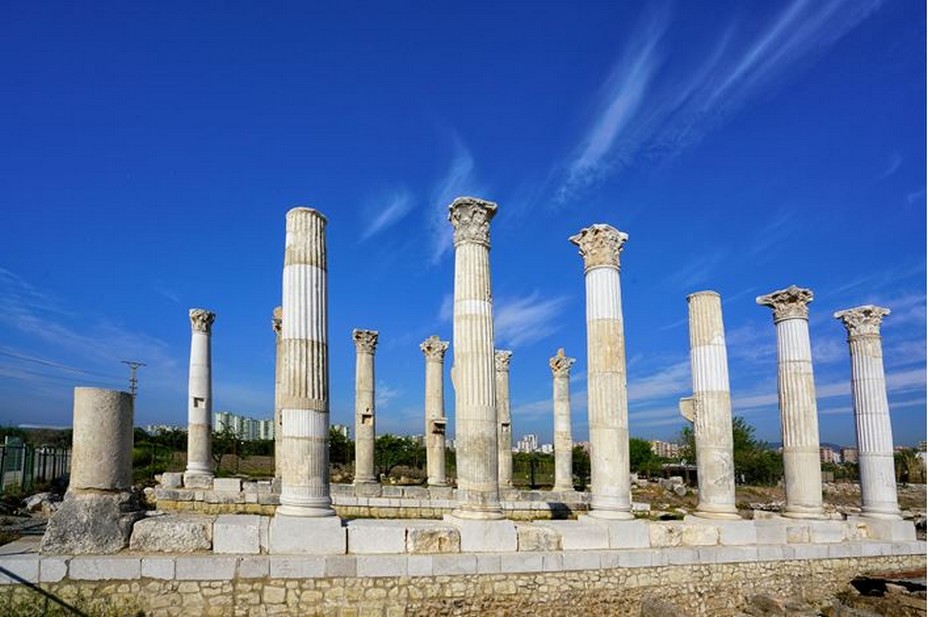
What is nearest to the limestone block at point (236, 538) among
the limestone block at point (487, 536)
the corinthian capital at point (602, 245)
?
the limestone block at point (487, 536)

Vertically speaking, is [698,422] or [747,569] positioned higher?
[698,422]

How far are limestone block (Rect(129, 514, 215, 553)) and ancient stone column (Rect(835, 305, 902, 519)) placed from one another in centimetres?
1850

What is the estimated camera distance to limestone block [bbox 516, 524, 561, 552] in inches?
501

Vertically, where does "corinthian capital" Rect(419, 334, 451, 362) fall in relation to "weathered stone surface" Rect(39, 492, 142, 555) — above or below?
above

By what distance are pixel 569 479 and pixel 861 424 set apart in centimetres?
1307

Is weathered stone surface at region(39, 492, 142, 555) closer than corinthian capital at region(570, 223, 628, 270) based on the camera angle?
Yes

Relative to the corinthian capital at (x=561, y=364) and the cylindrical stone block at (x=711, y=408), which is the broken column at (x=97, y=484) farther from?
the corinthian capital at (x=561, y=364)

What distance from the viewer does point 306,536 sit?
37.1 ft

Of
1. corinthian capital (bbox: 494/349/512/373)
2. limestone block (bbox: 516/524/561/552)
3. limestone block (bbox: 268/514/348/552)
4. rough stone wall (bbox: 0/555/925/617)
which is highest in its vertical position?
corinthian capital (bbox: 494/349/512/373)

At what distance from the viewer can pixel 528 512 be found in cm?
2178

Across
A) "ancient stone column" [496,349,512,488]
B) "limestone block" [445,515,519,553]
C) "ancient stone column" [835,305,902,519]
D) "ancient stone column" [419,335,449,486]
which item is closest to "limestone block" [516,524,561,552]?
"limestone block" [445,515,519,553]

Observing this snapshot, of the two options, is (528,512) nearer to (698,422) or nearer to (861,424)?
(698,422)

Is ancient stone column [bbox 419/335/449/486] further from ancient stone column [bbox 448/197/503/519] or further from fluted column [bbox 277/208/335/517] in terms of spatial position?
fluted column [bbox 277/208/335/517]

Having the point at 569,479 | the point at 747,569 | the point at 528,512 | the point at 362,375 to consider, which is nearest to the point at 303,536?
the point at 747,569
